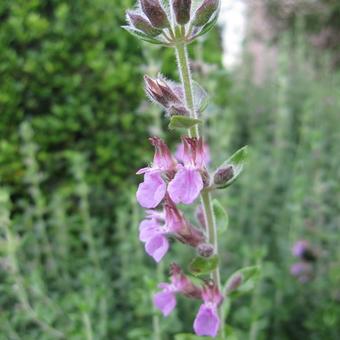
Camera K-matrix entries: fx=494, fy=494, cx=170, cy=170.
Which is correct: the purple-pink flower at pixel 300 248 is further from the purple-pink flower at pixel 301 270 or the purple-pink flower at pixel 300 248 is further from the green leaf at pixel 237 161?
the green leaf at pixel 237 161

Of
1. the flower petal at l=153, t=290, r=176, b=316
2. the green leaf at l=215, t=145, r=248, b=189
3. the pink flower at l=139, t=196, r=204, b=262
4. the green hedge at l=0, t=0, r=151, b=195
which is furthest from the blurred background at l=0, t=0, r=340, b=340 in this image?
the green leaf at l=215, t=145, r=248, b=189

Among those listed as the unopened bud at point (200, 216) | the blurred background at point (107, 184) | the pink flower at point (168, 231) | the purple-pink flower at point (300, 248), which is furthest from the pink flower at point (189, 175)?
the purple-pink flower at point (300, 248)

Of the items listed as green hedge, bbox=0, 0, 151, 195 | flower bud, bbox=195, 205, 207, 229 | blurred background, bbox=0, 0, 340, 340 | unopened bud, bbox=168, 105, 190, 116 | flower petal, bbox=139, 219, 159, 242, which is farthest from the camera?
green hedge, bbox=0, 0, 151, 195

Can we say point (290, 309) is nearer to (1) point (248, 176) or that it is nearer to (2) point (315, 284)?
(2) point (315, 284)

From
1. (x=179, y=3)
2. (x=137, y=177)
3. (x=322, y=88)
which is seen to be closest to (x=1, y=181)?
(x=137, y=177)

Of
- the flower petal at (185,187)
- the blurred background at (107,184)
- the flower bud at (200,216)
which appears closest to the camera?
the flower petal at (185,187)

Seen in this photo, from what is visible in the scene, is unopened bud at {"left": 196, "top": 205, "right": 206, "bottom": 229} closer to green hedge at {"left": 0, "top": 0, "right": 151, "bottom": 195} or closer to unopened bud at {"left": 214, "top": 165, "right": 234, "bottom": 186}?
unopened bud at {"left": 214, "top": 165, "right": 234, "bottom": 186}

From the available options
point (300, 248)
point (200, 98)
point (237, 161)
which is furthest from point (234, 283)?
point (300, 248)
